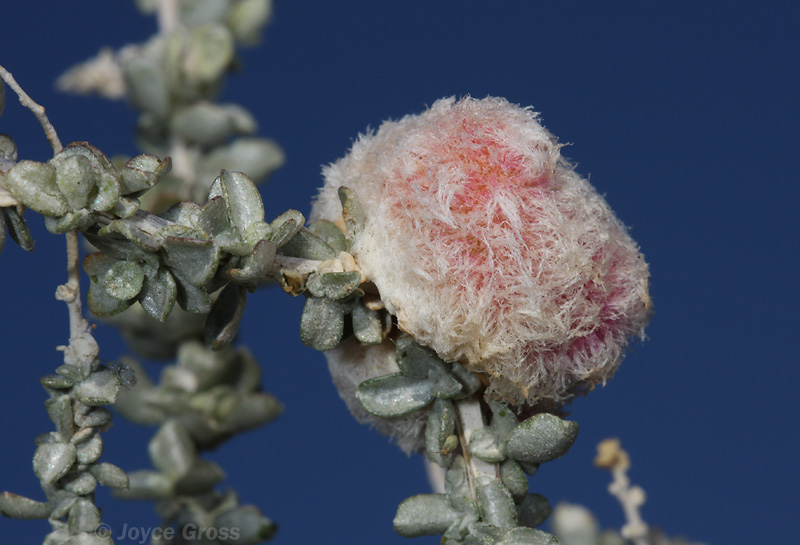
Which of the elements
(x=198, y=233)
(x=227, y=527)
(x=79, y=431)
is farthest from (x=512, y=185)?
(x=227, y=527)

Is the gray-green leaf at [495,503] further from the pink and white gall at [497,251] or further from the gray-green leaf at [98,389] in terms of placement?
the gray-green leaf at [98,389]

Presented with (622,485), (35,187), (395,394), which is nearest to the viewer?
(35,187)

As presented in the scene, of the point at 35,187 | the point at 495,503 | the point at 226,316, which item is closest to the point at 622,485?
the point at 495,503

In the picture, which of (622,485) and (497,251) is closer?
(497,251)

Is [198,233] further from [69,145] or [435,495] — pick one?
[435,495]

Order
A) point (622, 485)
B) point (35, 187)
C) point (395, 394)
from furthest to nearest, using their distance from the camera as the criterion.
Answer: point (622, 485) < point (395, 394) < point (35, 187)

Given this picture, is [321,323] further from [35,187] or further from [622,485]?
[622,485]

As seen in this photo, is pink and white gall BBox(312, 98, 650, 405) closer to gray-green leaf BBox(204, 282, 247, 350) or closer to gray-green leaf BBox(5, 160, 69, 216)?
gray-green leaf BBox(204, 282, 247, 350)

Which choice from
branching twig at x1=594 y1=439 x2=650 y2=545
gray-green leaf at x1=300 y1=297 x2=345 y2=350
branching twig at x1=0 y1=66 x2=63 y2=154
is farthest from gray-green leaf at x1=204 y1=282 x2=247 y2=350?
branching twig at x1=594 y1=439 x2=650 y2=545
